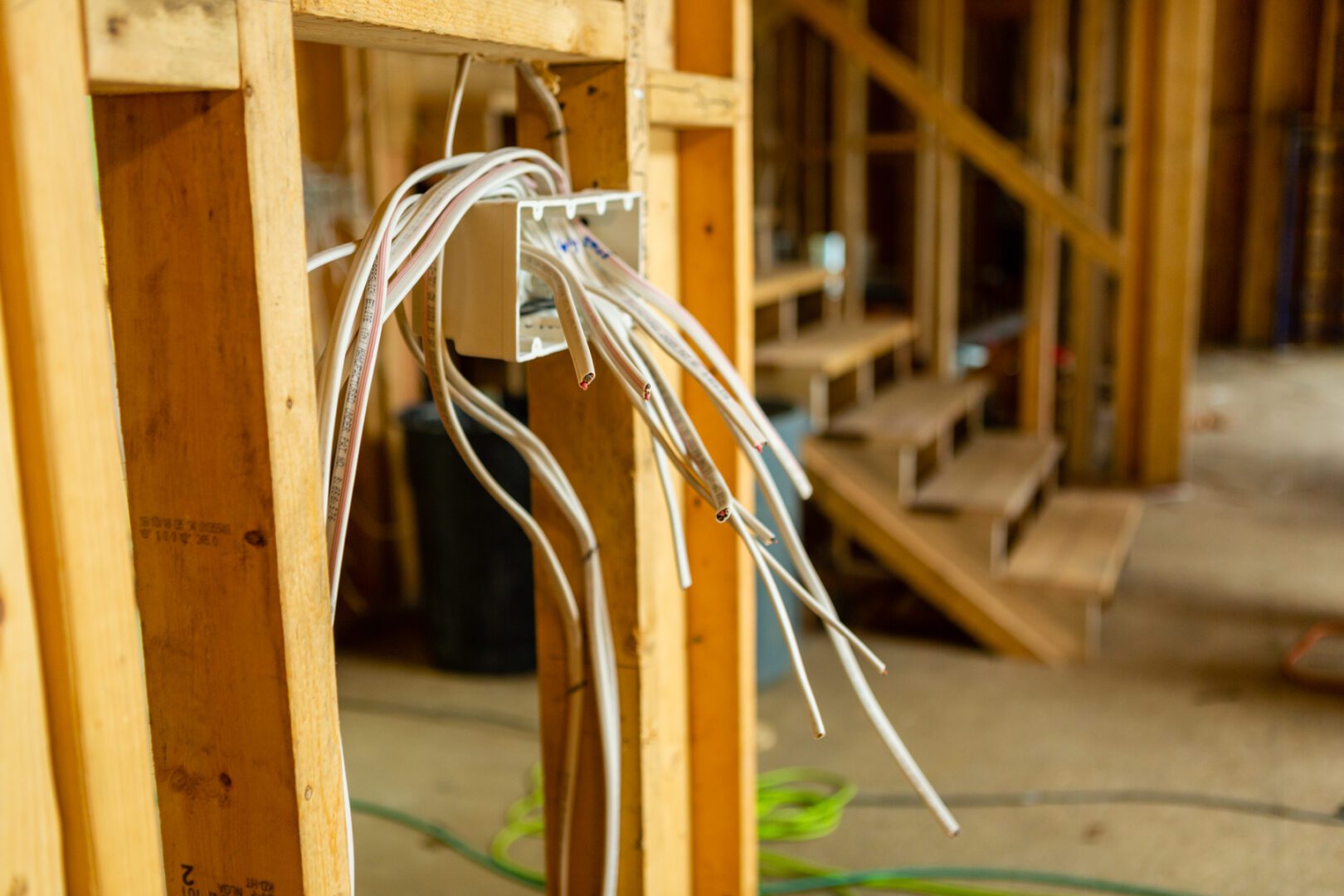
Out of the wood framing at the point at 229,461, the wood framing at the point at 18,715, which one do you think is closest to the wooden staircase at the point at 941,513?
the wood framing at the point at 229,461

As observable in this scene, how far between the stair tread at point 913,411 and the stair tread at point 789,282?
0.44 meters

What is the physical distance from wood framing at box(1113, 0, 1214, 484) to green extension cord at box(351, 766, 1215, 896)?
9.57 feet

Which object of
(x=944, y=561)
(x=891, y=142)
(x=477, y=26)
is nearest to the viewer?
(x=477, y=26)

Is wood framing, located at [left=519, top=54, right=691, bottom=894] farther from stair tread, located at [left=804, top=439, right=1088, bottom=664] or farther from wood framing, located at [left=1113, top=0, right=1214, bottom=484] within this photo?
wood framing, located at [left=1113, top=0, right=1214, bottom=484]

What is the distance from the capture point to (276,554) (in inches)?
36.1

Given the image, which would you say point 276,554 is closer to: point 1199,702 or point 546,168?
point 546,168

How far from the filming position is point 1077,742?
119 inches

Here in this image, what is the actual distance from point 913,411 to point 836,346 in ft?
1.10

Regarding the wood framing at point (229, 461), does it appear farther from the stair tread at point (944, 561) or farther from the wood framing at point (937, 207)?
the wood framing at point (937, 207)

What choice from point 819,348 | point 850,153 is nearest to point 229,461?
point 819,348

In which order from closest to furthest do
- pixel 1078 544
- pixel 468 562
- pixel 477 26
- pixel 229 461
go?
pixel 229 461 < pixel 477 26 < pixel 468 562 < pixel 1078 544

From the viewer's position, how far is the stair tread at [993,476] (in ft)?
12.0

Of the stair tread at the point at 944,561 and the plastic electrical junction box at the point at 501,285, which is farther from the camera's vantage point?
the stair tread at the point at 944,561

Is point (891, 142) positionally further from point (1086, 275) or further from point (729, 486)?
point (729, 486)
